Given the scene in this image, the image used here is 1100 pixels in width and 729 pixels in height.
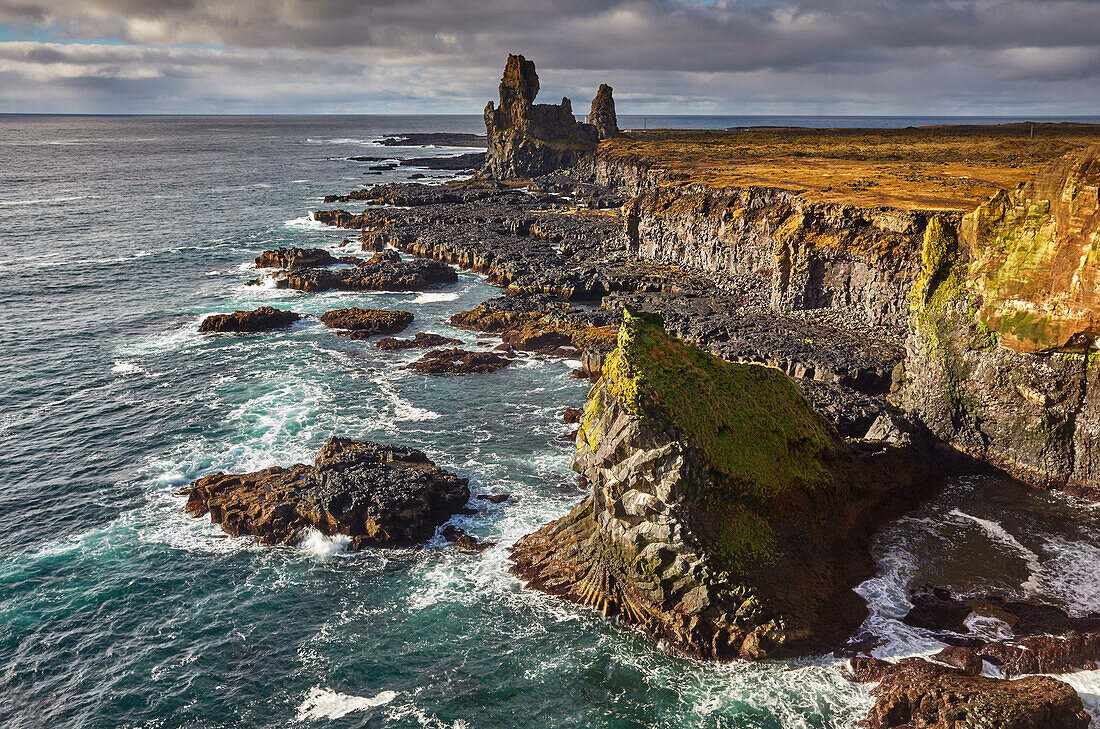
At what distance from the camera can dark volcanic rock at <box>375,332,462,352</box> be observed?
7694 centimetres

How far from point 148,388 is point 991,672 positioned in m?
68.0

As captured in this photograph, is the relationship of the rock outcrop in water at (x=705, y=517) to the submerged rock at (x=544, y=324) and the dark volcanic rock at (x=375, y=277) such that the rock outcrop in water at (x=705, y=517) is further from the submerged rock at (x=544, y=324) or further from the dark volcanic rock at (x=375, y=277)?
the dark volcanic rock at (x=375, y=277)

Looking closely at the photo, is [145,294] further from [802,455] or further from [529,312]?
[802,455]

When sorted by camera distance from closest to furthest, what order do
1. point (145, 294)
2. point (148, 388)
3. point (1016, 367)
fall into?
point (1016, 367) → point (148, 388) → point (145, 294)

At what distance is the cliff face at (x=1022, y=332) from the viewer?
145ft

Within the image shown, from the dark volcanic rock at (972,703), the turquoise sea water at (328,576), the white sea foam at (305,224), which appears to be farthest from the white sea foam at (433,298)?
the dark volcanic rock at (972,703)

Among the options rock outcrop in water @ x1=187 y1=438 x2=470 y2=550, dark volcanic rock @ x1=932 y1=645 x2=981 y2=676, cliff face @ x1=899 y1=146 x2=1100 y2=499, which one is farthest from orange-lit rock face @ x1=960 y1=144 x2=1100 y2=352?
rock outcrop in water @ x1=187 y1=438 x2=470 y2=550

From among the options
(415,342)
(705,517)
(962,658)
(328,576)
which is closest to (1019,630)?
(962,658)

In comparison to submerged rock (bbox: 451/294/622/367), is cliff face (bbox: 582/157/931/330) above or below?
above

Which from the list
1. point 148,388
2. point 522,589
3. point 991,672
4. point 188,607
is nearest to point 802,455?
point 991,672

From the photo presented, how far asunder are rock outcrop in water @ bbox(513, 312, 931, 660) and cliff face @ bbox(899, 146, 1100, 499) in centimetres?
1493

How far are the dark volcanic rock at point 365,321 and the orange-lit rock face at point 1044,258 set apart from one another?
191 feet

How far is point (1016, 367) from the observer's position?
47.2 meters

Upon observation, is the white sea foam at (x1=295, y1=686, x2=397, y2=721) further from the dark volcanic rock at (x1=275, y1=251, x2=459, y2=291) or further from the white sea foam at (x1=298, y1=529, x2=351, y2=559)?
the dark volcanic rock at (x1=275, y1=251, x2=459, y2=291)
